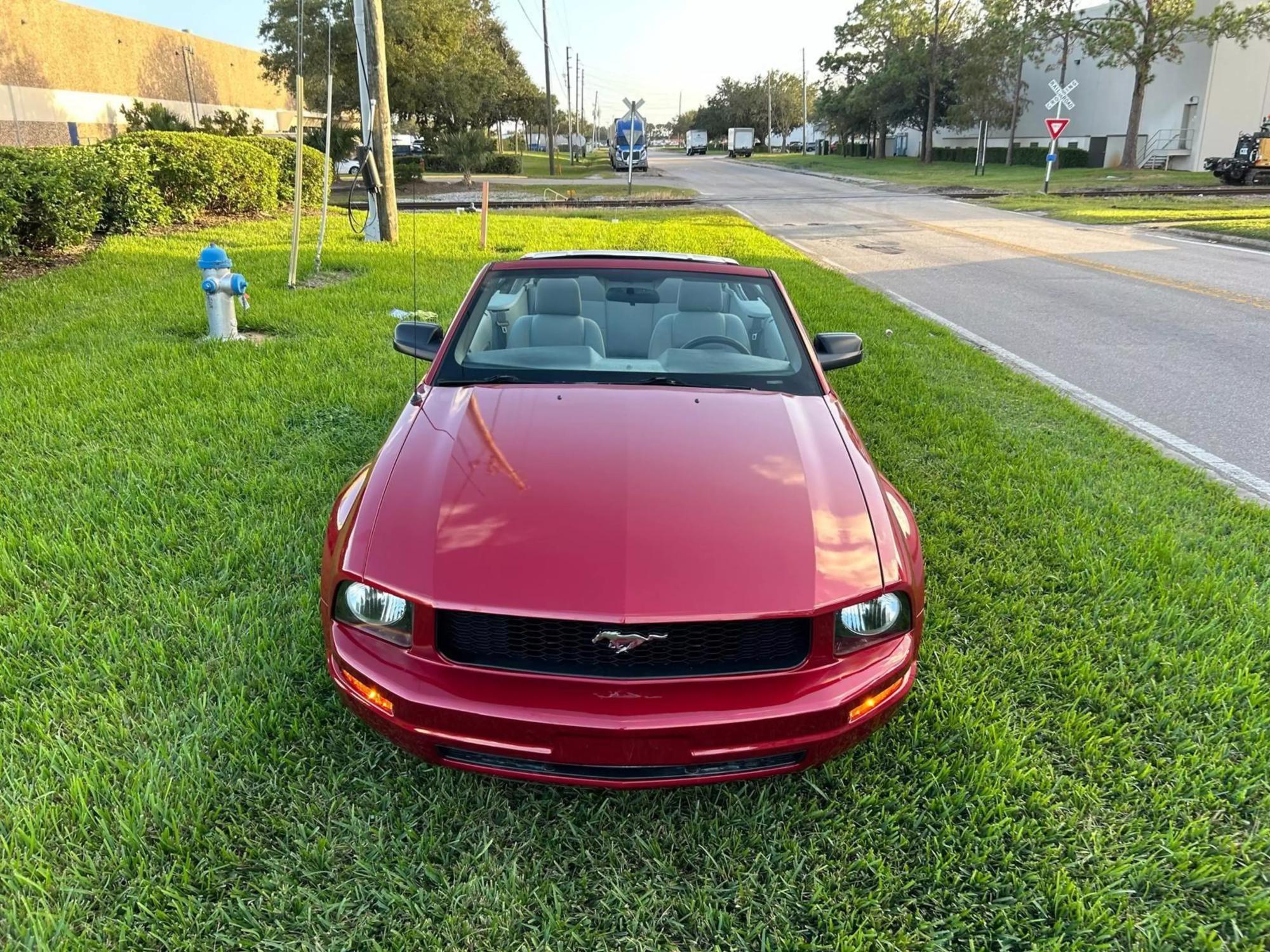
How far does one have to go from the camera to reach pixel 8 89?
3544 cm

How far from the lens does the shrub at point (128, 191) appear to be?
1111 cm

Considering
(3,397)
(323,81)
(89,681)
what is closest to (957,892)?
(89,681)

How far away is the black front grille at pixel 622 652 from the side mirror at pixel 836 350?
185 cm

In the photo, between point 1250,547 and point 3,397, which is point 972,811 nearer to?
point 1250,547

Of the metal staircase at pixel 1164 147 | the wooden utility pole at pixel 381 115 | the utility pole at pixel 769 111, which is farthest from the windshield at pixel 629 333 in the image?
the utility pole at pixel 769 111

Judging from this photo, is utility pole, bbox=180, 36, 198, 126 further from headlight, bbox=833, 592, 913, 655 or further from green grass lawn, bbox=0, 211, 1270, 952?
headlight, bbox=833, 592, 913, 655

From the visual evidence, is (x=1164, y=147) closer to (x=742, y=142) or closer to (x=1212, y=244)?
(x=1212, y=244)

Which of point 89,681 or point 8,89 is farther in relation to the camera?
point 8,89

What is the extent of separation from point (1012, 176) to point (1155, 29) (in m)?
6.89

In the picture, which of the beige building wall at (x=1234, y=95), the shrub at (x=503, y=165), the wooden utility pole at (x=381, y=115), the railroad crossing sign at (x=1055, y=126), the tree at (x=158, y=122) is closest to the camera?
the wooden utility pole at (x=381, y=115)

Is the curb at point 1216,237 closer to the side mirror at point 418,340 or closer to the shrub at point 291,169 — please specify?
the side mirror at point 418,340

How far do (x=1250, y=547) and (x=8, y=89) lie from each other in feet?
153

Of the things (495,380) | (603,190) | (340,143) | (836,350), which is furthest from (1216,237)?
(340,143)

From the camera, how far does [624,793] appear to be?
7.96ft
